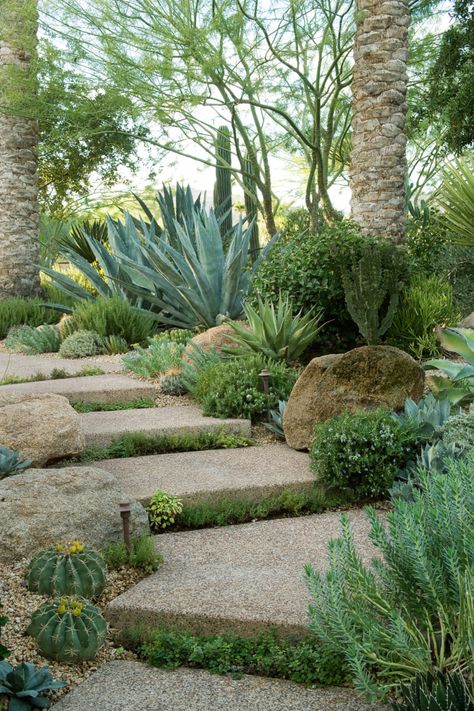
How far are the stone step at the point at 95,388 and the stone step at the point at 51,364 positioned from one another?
754mm

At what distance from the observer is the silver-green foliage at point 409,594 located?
273 cm

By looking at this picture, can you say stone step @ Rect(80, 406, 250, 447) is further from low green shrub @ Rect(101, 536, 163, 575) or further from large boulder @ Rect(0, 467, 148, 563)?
low green shrub @ Rect(101, 536, 163, 575)

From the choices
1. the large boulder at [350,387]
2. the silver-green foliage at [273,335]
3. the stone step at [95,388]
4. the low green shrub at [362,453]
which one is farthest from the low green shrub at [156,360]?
the low green shrub at [362,453]

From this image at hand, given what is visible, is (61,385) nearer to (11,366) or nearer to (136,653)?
(11,366)

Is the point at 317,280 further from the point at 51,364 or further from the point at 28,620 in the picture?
the point at 28,620

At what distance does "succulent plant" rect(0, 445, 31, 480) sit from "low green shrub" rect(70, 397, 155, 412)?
238 centimetres

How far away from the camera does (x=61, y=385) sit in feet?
26.5

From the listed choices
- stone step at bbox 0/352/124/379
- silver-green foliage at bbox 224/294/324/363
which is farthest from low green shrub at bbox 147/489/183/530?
stone step at bbox 0/352/124/379

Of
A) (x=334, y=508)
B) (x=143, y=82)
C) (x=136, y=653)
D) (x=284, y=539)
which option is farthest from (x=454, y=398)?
(x=143, y=82)

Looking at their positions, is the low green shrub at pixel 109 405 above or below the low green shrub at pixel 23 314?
below

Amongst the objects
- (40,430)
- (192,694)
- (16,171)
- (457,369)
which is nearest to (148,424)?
(40,430)

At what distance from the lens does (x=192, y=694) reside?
10.6 feet

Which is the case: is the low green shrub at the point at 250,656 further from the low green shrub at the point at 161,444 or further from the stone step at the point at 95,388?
the stone step at the point at 95,388

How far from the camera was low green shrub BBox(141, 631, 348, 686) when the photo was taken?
336 centimetres
